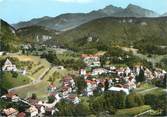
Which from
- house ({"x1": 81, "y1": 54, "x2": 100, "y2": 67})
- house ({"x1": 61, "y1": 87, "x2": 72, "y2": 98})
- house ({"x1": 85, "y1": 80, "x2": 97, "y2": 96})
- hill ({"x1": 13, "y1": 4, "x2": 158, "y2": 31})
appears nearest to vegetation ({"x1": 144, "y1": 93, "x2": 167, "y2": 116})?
house ({"x1": 85, "y1": 80, "x2": 97, "y2": 96})

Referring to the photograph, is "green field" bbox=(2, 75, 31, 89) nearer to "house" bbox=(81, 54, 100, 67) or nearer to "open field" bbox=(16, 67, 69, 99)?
"open field" bbox=(16, 67, 69, 99)

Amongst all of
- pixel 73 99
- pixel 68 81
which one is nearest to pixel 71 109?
pixel 73 99

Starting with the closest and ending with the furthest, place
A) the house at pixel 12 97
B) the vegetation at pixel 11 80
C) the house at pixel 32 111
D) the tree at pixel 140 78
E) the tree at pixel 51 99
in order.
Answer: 1. the house at pixel 32 111
2. the house at pixel 12 97
3. the tree at pixel 51 99
4. the vegetation at pixel 11 80
5. the tree at pixel 140 78

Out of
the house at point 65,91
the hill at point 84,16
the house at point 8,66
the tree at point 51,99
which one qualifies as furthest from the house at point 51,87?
the hill at point 84,16

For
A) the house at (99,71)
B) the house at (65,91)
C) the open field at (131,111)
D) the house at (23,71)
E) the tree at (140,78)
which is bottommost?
the open field at (131,111)

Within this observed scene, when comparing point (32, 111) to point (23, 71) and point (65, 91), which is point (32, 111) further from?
point (23, 71)

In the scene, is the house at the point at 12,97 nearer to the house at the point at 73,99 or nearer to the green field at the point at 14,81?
the green field at the point at 14,81

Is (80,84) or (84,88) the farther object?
(80,84)

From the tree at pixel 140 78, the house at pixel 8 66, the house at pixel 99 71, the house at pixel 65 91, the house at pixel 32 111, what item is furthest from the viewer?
the house at pixel 99 71

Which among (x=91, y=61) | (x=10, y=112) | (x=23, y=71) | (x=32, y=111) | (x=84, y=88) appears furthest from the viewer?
(x=91, y=61)
